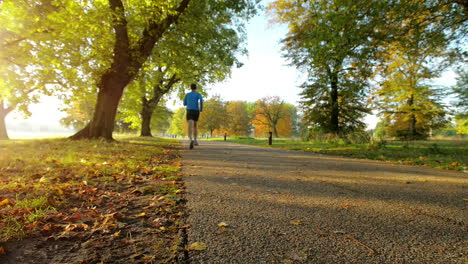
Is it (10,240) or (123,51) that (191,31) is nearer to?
(123,51)

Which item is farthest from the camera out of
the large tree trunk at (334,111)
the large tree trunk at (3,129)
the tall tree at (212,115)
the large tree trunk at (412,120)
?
the tall tree at (212,115)

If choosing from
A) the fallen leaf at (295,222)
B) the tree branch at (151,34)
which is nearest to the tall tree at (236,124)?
the tree branch at (151,34)

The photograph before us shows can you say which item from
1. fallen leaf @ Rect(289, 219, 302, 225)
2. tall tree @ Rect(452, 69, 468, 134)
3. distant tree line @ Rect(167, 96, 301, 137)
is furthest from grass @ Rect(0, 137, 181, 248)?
distant tree line @ Rect(167, 96, 301, 137)

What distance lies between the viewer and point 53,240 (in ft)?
4.68

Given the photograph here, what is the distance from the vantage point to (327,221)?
5.79 feet

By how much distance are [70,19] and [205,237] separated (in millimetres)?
9221

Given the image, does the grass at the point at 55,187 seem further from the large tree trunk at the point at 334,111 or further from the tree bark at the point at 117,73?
the large tree trunk at the point at 334,111

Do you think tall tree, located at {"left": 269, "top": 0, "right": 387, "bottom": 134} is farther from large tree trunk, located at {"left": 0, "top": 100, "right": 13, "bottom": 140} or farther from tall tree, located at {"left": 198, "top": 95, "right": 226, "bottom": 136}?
tall tree, located at {"left": 198, "top": 95, "right": 226, "bottom": 136}

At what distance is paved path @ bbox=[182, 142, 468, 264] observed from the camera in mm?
1291

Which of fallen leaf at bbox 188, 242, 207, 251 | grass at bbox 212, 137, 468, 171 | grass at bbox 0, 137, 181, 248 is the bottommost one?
fallen leaf at bbox 188, 242, 207, 251

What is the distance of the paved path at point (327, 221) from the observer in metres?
1.29

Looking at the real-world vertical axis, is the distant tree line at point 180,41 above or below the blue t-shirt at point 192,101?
above

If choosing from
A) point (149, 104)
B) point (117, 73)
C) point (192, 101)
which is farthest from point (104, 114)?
point (149, 104)

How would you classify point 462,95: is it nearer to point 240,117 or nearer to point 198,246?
point 198,246
